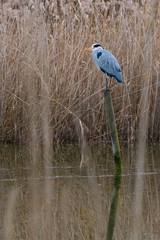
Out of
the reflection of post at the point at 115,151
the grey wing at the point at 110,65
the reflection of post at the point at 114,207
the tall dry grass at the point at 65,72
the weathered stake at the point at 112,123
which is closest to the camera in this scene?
the reflection of post at the point at 114,207

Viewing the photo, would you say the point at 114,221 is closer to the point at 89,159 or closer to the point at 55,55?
the point at 89,159

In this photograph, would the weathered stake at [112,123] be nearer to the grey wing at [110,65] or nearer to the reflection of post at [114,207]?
the reflection of post at [114,207]

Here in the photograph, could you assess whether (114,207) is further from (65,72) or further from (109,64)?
(65,72)

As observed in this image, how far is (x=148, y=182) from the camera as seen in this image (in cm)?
480

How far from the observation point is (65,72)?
6.51 metres

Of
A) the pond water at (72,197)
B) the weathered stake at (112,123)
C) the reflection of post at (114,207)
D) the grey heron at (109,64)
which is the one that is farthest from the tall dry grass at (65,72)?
the reflection of post at (114,207)

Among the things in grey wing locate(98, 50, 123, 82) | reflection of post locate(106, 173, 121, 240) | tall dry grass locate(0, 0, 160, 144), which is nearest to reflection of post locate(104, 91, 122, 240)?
reflection of post locate(106, 173, 121, 240)

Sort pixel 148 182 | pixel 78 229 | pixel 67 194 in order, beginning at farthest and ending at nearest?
pixel 148 182
pixel 67 194
pixel 78 229

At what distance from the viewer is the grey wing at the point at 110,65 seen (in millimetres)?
5453

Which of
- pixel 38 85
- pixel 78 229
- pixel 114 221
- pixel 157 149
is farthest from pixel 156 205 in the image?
pixel 38 85

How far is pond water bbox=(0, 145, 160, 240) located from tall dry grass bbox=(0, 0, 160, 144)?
1.84 ft

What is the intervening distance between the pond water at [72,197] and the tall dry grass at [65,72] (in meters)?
0.56

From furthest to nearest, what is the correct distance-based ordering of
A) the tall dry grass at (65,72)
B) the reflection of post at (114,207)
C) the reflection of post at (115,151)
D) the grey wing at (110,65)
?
the tall dry grass at (65,72), the grey wing at (110,65), the reflection of post at (115,151), the reflection of post at (114,207)

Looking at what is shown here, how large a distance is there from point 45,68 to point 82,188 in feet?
6.73
